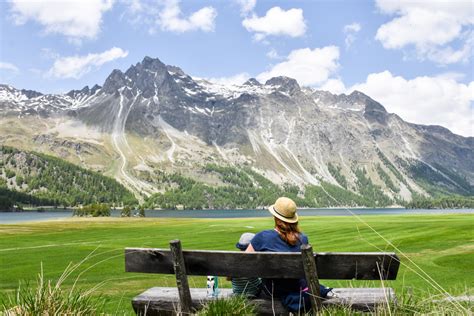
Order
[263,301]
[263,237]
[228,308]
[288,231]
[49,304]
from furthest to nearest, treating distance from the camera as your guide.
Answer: [288,231], [263,237], [263,301], [228,308], [49,304]

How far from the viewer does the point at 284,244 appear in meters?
7.59

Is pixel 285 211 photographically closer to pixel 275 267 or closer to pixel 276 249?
pixel 276 249

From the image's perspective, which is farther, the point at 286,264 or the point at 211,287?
the point at 211,287

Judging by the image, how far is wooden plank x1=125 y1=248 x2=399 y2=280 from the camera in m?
6.63

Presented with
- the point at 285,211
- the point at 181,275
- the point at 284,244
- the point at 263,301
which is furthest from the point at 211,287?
the point at 285,211

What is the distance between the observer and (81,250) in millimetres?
29031

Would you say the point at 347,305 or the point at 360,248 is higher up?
the point at 347,305

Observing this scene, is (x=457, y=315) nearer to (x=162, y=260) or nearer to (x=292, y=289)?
(x=292, y=289)

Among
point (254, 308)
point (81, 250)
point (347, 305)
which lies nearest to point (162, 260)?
point (254, 308)

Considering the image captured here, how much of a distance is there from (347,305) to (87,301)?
3.61 m

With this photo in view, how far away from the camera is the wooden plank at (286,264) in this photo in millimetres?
6633

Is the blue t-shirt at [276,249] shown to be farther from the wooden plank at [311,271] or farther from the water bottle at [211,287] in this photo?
the water bottle at [211,287]

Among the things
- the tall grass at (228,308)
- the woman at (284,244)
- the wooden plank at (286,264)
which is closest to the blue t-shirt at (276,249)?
the woman at (284,244)

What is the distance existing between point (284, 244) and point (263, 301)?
3.02 ft
